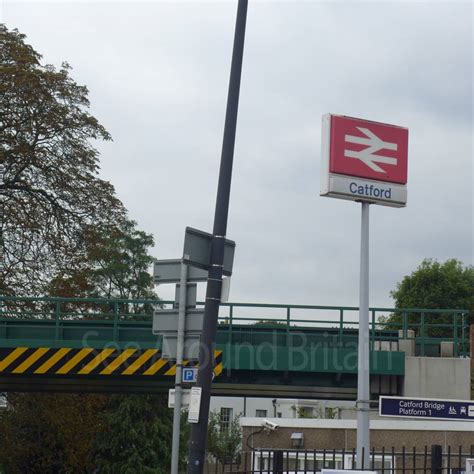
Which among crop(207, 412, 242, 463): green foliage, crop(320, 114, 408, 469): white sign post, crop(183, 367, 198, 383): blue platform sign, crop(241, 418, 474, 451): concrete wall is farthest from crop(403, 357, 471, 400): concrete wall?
crop(207, 412, 242, 463): green foliage

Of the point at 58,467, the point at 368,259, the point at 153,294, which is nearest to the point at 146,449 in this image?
the point at 58,467

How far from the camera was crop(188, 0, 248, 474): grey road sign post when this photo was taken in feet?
45.2

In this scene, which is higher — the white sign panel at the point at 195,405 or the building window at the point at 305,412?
the building window at the point at 305,412

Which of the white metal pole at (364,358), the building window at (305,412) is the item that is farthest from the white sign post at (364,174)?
the building window at (305,412)

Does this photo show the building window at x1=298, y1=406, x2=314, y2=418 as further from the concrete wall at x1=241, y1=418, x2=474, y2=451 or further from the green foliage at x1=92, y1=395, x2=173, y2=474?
the concrete wall at x1=241, y1=418, x2=474, y2=451

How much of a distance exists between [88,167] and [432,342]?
13.7 m

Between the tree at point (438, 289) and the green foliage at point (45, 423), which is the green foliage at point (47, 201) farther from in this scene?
Result: the tree at point (438, 289)

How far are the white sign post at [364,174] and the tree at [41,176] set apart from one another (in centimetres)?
1912

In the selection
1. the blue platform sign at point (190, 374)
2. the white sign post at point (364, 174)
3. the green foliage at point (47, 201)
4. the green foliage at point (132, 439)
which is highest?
the green foliage at point (47, 201)

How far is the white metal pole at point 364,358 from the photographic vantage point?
12148mm

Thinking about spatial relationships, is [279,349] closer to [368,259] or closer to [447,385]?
[447,385]

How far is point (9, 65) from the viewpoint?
104 ft

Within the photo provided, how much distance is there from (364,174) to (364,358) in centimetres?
226

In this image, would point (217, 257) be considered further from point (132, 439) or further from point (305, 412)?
point (305, 412)
